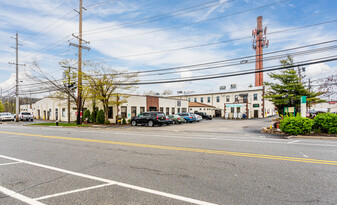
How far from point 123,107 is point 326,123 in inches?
885

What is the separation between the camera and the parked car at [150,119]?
23.5 metres

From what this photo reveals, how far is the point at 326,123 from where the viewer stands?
41.2ft

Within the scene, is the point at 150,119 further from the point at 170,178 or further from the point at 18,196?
the point at 18,196

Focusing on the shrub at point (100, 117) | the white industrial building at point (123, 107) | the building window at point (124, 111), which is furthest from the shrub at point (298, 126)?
the shrub at point (100, 117)

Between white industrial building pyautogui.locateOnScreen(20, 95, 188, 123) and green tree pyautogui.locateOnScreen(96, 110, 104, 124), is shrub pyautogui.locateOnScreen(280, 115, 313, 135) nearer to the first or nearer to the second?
white industrial building pyautogui.locateOnScreen(20, 95, 188, 123)

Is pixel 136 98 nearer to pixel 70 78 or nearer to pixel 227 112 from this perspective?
pixel 70 78

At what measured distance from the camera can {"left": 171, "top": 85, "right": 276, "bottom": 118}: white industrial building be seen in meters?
46.4

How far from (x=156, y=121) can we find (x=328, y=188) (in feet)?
65.7

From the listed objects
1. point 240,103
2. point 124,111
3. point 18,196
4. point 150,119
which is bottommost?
point 18,196

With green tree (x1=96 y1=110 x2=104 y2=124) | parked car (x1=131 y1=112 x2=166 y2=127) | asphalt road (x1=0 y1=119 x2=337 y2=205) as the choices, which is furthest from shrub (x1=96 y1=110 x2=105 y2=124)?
asphalt road (x1=0 y1=119 x2=337 y2=205)

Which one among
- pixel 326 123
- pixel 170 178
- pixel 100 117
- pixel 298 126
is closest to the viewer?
pixel 170 178

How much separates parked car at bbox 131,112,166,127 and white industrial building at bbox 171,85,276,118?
26.4m

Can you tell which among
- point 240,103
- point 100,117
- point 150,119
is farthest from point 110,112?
point 240,103

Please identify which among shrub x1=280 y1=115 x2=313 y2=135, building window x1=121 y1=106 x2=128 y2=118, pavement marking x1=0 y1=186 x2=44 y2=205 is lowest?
pavement marking x1=0 y1=186 x2=44 y2=205
